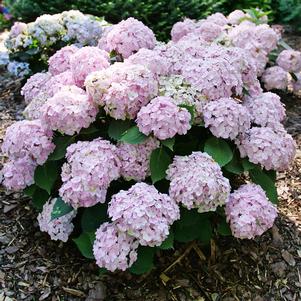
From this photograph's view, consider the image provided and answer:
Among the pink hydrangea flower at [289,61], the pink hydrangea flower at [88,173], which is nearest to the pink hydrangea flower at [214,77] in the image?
the pink hydrangea flower at [88,173]

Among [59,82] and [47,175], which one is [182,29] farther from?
[47,175]

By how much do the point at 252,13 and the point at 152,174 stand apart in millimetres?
2545

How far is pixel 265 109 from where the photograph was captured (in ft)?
8.05

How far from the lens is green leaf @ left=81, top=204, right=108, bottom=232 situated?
85.6 inches

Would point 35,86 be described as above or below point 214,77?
below

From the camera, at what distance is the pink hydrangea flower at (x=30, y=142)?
221 cm

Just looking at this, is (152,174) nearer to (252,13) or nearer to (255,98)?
(255,98)

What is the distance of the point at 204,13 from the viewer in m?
4.88

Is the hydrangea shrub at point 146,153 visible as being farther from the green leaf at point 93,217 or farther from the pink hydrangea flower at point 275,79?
the pink hydrangea flower at point 275,79

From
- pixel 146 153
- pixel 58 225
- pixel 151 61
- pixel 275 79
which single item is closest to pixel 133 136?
pixel 146 153

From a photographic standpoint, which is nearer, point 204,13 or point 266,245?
point 266,245

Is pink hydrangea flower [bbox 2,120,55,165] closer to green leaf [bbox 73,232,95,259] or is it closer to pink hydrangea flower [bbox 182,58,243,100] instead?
green leaf [bbox 73,232,95,259]

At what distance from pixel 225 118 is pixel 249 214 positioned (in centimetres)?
41

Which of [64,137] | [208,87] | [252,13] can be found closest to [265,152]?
[208,87]
